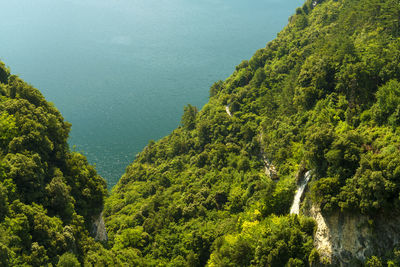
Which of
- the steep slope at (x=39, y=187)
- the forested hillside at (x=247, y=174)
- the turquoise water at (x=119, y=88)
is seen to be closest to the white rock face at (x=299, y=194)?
the forested hillside at (x=247, y=174)

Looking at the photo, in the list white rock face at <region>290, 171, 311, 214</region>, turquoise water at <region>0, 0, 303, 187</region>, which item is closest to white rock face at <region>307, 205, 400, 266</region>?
white rock face at <region>290, 171, 311, 214</region>

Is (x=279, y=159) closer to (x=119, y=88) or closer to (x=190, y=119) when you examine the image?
(x=190, y=119)

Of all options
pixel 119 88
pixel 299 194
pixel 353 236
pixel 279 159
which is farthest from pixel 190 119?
pixel 119 88

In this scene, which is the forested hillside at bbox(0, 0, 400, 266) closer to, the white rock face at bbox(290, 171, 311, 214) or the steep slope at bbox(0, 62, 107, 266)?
the steep slope at bbox(0, 62, 107, 266)

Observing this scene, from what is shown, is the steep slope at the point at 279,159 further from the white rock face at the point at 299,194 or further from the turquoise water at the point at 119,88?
the turquoise water at the point at 119,88

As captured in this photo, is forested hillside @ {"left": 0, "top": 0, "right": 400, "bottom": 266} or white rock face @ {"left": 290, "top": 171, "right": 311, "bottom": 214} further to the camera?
white rock face @ {"left": 290, "top": 171, "right": 311, "bottom": 214}
